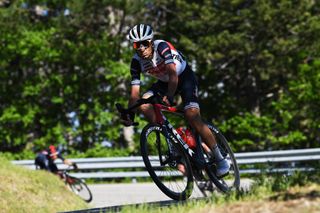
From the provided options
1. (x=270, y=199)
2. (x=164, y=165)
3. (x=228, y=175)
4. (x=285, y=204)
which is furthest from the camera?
(x=228, y=175)

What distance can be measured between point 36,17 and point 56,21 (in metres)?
2.46

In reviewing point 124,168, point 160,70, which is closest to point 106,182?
point 124,168

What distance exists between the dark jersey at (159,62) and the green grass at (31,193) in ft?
12.2

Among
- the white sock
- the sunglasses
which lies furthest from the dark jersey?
the white sock

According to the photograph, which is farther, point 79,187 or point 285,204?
point 79,187

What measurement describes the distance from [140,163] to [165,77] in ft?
49.4

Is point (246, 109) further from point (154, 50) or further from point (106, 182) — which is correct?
point (154, 50)

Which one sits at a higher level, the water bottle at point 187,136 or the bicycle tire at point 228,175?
the water bottle at point 187,136

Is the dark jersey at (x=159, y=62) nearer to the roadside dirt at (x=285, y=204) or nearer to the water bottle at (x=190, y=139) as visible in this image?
the water bottle at (x=190, y=139)

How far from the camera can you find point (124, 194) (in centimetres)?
1948

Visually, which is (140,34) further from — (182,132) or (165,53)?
(182,132)

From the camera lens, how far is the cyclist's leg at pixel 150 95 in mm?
8188

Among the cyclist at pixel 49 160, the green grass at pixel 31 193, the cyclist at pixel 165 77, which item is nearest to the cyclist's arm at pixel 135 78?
the cyclist at pixel 165 77

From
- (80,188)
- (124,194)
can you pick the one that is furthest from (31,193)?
(124,194)
